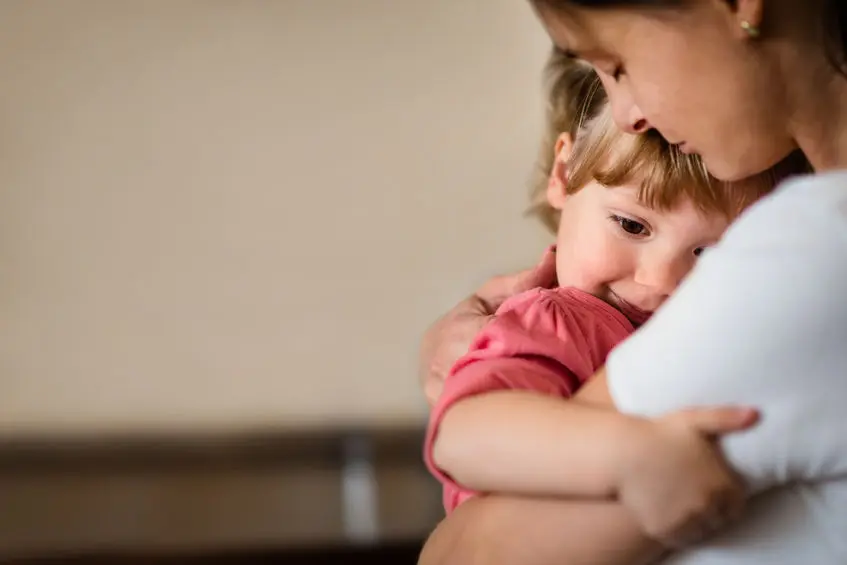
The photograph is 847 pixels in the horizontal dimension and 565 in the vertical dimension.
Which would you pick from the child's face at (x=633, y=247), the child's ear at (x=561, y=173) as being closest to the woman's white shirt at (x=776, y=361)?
the child's face at (x=633, y=247)

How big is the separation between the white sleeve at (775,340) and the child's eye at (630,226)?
0.26 m

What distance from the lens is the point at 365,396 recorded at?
5.03ft

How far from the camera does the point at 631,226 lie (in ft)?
2.31

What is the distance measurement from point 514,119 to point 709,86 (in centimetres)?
103

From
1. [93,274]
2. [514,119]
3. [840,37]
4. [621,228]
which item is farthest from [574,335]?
[93,274]

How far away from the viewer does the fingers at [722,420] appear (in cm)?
42

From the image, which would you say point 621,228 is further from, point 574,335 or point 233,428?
point 233,428

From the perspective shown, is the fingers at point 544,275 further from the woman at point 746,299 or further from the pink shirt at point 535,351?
the woman at point 746,299

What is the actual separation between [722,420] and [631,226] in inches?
12.2

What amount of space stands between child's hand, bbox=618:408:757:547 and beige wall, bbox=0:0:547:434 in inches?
43.3

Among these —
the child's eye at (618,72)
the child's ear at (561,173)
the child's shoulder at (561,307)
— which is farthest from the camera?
the child's ear at (561,173)

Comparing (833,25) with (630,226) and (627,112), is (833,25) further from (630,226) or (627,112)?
(630,226)

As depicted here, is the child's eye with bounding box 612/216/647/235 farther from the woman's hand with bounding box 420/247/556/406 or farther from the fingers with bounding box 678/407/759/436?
the fingers with bounding box 678/407/759/436

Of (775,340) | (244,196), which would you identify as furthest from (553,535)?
(244,196)
